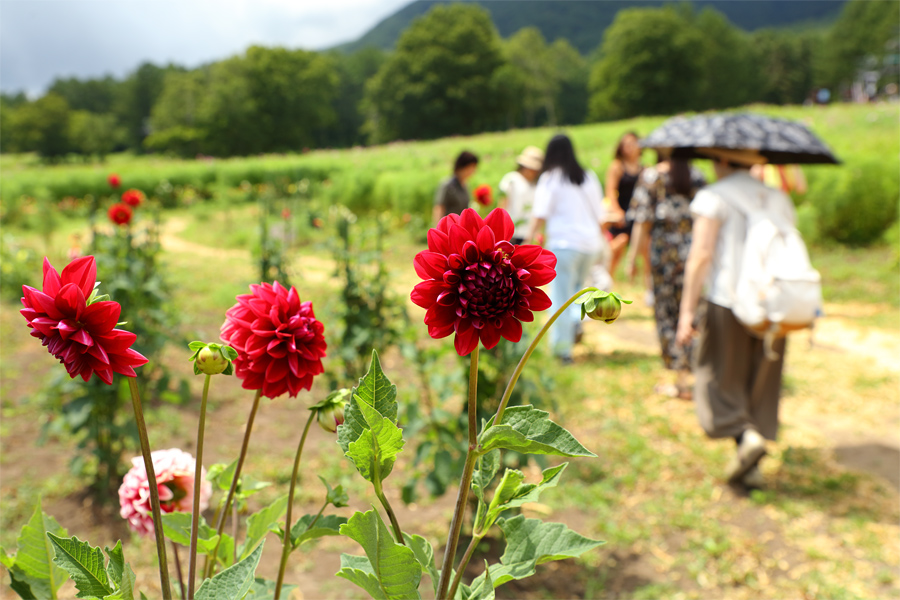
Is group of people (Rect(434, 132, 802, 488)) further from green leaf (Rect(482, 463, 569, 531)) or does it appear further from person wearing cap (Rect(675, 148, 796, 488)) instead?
green leaf (Rect(482, 463, 569, 531))

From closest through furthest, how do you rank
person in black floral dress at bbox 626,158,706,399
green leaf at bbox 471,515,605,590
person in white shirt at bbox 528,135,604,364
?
1. green leaf at bbox 471,515,605,590
2. person in black floral dress at bbox 626,158,706,399
3. person in white shirt at bbox 528,135,604,364

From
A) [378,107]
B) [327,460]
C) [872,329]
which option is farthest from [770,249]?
[378,107]

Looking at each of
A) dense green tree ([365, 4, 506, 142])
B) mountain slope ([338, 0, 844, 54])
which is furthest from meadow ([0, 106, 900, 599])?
mountain slope ([338, 0, 844, 54])

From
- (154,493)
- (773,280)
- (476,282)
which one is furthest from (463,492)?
(773,280)

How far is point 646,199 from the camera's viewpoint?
4.30m

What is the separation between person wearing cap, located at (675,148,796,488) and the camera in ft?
9.27

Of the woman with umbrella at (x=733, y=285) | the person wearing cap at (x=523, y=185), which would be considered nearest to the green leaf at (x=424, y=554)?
the woman with umbrella at (x=733, y=285)

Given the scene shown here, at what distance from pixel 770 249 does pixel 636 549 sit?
1.43m

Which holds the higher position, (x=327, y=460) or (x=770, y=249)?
(x=770, y=249)

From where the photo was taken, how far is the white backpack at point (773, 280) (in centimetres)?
253

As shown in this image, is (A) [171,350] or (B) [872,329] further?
(B) [872,329]

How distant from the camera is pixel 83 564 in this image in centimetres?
56

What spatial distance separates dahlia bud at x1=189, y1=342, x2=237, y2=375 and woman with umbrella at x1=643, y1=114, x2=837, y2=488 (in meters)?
2.67

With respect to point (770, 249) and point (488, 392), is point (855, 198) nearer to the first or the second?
point (770, 249)
